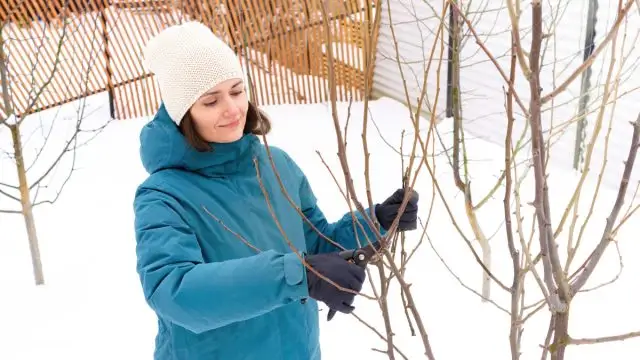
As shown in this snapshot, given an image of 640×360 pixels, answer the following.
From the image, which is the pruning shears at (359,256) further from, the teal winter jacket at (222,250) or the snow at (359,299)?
the snow at (359,299)

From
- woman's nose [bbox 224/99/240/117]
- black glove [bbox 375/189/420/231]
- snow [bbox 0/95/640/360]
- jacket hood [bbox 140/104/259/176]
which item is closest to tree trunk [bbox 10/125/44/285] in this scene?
snow [bbox 0/95/640/360]

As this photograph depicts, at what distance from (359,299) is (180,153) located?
2.40m

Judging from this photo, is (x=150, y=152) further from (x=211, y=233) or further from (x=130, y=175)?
(x=130, y=175)

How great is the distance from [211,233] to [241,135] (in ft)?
0.84

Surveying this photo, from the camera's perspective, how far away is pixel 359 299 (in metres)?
3.67

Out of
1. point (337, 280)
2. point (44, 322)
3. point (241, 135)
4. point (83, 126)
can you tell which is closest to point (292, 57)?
point (83, 126)

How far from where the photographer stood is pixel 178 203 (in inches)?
54.0

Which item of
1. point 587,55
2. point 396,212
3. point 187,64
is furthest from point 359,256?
point 587,55

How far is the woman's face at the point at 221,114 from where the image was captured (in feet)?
4.80

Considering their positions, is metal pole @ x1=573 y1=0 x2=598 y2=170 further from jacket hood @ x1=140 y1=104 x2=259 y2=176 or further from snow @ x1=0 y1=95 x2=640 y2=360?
jacket hood @ x1=140 y1=104 x2=259 y2=176

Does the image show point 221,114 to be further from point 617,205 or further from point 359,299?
point 359,299

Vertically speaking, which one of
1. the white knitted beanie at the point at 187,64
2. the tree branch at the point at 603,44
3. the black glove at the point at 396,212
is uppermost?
the tree branch at the point at 603,44

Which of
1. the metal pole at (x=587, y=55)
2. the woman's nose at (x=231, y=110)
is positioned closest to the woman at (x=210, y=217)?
the woman's nose at (x=231, y=110)

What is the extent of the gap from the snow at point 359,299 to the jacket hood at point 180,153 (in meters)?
0.78
